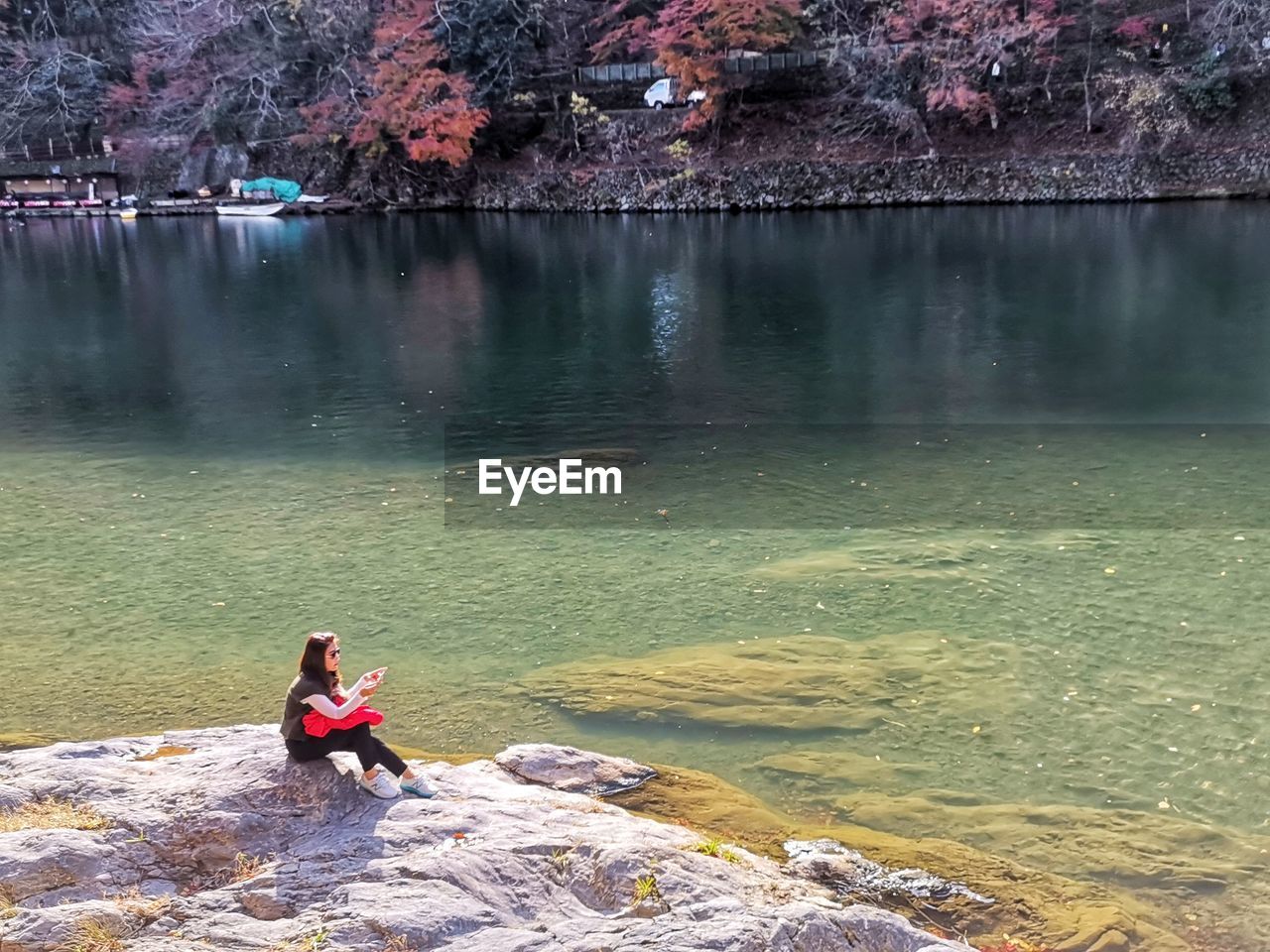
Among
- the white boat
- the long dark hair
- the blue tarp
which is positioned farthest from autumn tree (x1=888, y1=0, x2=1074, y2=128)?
the long dark hair

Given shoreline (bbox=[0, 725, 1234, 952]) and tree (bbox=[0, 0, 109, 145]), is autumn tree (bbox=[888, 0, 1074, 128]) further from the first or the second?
tree (bbox=[0, 0, 109, 145])

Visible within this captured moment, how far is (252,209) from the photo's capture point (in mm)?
46594

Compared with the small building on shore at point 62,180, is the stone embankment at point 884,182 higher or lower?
lower

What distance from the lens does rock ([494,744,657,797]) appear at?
20.0 ft

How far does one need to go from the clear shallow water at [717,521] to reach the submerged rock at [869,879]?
603 millimetres

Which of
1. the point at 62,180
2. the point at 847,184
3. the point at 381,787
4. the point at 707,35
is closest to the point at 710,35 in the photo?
the point at 707,35

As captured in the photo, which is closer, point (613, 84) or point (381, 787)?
point (381, 787)

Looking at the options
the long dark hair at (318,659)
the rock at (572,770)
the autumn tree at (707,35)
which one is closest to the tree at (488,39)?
the autumn tree at (707,35)

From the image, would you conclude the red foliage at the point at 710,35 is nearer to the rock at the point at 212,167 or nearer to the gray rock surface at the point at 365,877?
the rock at the point at 212,167

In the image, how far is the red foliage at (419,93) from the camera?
4234cm

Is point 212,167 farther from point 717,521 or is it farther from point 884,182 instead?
point 717,521

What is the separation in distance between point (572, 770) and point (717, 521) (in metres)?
4.71

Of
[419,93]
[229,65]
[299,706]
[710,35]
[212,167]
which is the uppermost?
[229,65]

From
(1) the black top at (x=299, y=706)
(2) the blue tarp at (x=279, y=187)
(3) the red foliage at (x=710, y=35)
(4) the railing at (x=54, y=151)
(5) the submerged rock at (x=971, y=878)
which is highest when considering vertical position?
(3) the red foliage at (x=710, y=35)
